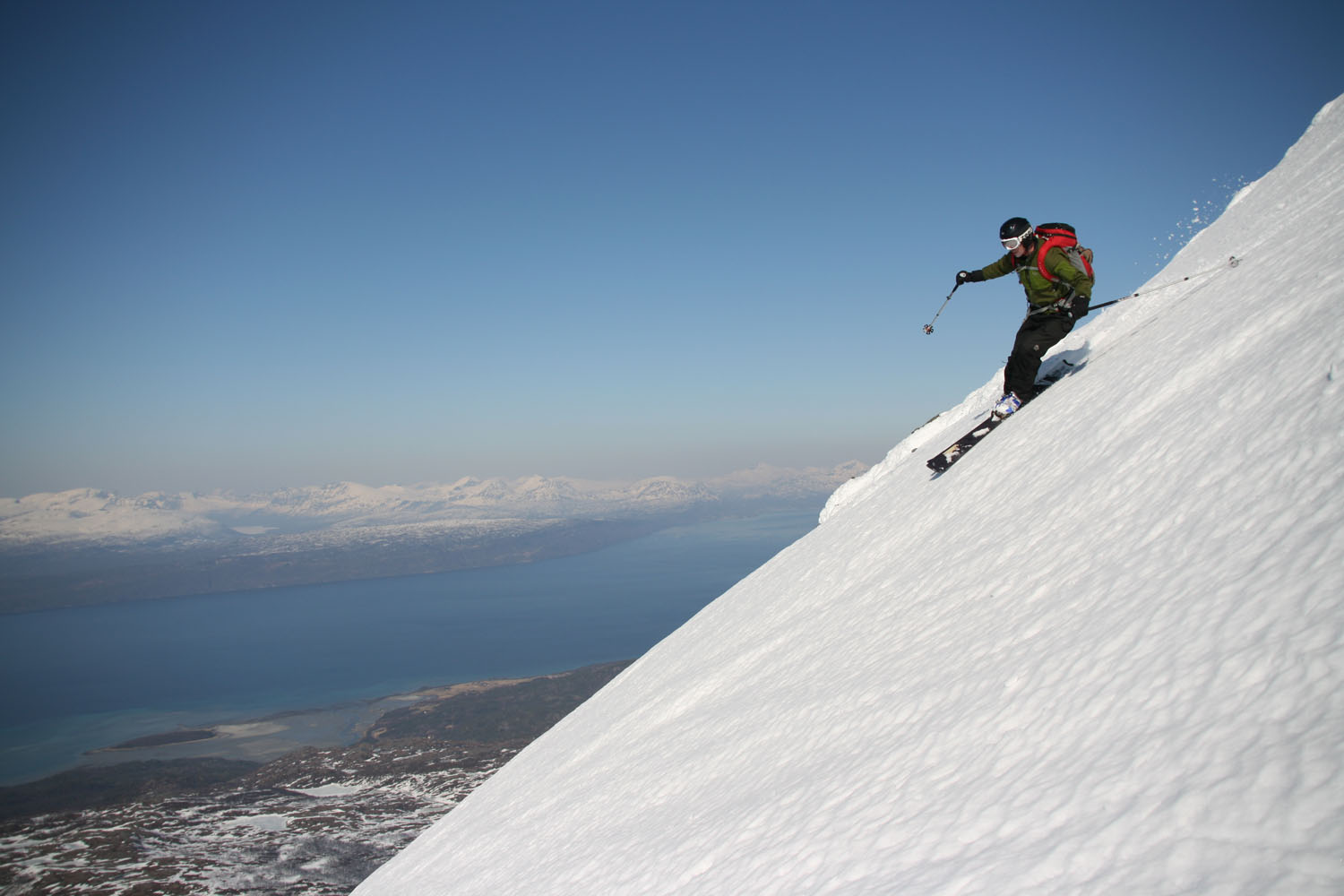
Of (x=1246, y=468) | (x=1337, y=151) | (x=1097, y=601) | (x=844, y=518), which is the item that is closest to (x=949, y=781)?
(x=1097, y=601)

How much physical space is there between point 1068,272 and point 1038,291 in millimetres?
475

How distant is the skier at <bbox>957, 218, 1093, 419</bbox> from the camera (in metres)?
8.73

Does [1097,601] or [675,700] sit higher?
[1097,601]

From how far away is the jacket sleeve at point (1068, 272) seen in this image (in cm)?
866

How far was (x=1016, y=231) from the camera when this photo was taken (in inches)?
349

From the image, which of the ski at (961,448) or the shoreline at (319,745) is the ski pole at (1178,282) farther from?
the shoreline at (319,745)

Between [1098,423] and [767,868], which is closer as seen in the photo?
[767,868]

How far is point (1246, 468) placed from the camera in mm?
3461

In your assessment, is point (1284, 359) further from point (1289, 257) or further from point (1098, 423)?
point (1289, 257)

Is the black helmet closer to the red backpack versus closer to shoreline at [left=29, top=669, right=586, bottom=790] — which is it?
the red backpack

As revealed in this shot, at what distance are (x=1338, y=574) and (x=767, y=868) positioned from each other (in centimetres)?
262

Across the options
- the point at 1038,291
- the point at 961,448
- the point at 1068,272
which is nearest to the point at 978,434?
the point at 961,448

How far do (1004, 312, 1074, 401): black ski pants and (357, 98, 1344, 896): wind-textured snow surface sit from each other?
2.16ft

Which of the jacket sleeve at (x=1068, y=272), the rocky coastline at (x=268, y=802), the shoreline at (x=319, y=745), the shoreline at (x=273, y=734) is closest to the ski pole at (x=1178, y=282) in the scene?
the jacket sleeve at (x=1068, y=272)
